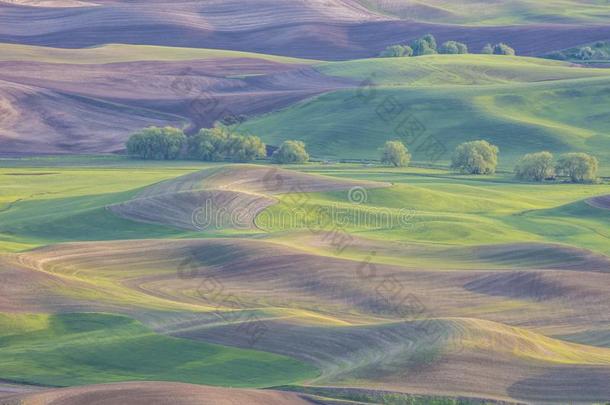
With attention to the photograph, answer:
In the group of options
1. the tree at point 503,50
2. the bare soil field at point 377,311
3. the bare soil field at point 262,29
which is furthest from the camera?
the tree at point 503,50

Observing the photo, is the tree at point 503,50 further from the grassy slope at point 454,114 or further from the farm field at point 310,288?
the farm field at point 310,288

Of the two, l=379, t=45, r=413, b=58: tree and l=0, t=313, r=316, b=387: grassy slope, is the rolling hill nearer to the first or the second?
l=379, t=45, r=413, b=58: tree

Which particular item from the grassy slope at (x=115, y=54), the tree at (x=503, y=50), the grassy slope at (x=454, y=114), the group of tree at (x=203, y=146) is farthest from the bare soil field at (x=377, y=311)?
the tree at (x=503, y=50)

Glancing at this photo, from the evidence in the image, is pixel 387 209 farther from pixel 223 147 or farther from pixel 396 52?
pixel 396 52

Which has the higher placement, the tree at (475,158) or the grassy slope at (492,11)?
the grassy slope at (492,11)

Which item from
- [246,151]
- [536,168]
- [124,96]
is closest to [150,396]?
[536,168]

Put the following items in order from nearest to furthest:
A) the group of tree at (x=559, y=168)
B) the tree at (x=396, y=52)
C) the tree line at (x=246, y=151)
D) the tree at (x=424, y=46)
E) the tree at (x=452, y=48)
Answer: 1. the group of tree at (x=559, y=168)
2. the tree line at (x=246, y=151)
3. the tree at (x=396, y=52)
4. the tree at (x=452, y=48)
5. the tree at (x=424, y=46)

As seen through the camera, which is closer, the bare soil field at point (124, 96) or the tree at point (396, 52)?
the bare soil field at point (124, 96)

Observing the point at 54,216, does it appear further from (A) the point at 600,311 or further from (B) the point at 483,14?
(B) the point at 483,14
